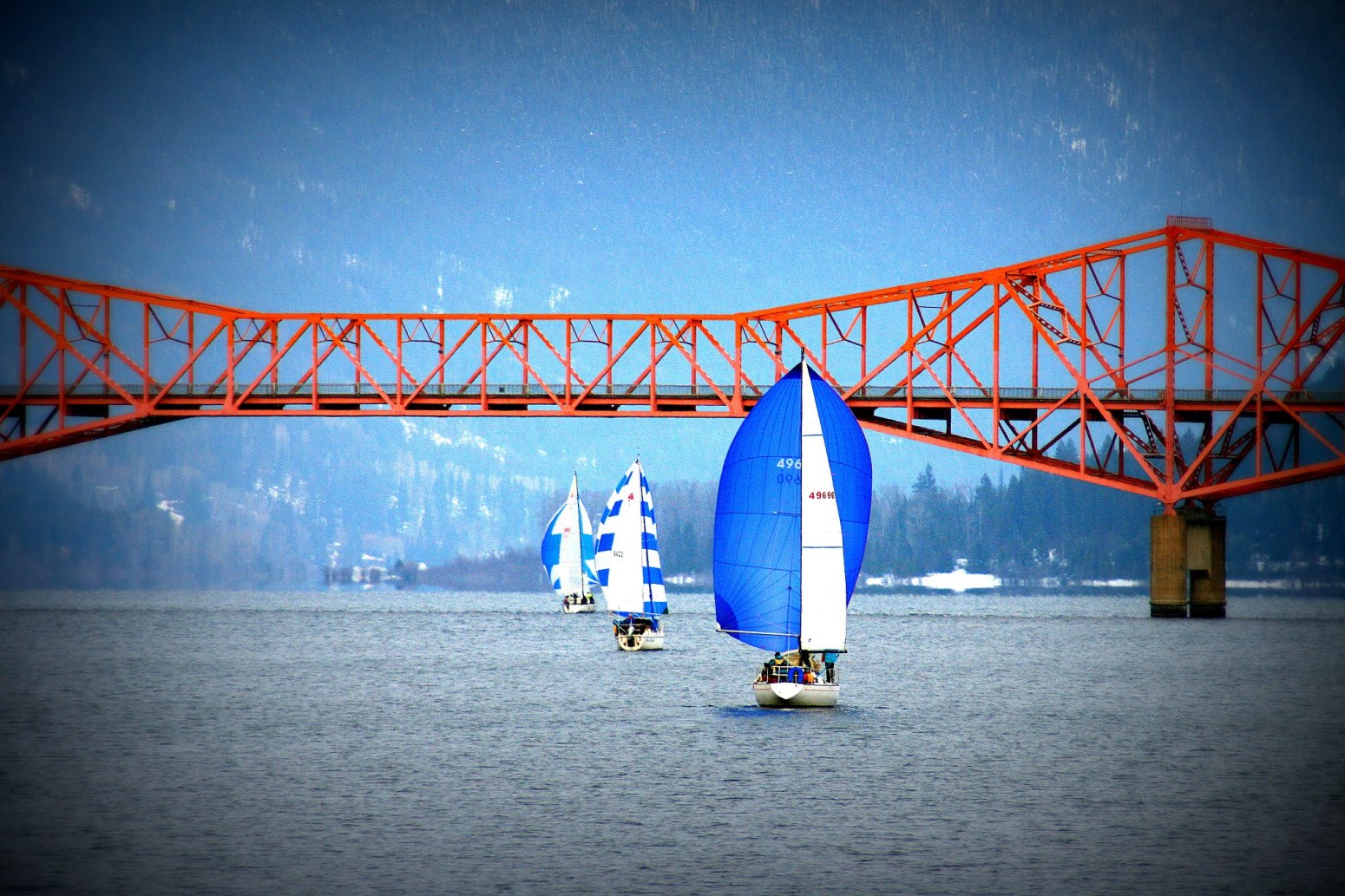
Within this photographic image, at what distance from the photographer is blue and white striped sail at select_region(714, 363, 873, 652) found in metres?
47.9

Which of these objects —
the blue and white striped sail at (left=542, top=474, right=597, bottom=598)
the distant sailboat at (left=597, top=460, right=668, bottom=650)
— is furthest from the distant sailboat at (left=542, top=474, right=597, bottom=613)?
the distant sailboat at (left=597, top=460, right=668, bottom=650)

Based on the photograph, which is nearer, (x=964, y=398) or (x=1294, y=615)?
(x=964, y=398)

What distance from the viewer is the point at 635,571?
8381 centimetres

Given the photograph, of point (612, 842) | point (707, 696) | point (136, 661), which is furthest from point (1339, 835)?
point (136, 661)

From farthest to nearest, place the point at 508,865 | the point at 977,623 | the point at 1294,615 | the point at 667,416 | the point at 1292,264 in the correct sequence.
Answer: the point at 1294,615
the point at 977,623
the point at 667,416
the point at 1292,264
the point at 508,865

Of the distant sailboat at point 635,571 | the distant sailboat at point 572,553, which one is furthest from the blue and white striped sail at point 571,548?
the distant sailboat at point 635,571

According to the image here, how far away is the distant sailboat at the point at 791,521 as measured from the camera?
4788cm

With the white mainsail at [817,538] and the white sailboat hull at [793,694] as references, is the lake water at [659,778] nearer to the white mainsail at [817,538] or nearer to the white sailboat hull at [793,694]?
the white sailboat hull at [793,694]

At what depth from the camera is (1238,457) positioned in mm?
111688

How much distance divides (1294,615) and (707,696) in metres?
98.8

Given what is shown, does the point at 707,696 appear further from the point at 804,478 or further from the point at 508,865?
the point at 508,865

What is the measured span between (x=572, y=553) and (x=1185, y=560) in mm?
49019

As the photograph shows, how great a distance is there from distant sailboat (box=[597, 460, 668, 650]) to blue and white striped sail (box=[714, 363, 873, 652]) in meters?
34.2

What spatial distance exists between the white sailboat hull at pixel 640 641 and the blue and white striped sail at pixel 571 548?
40910mm
